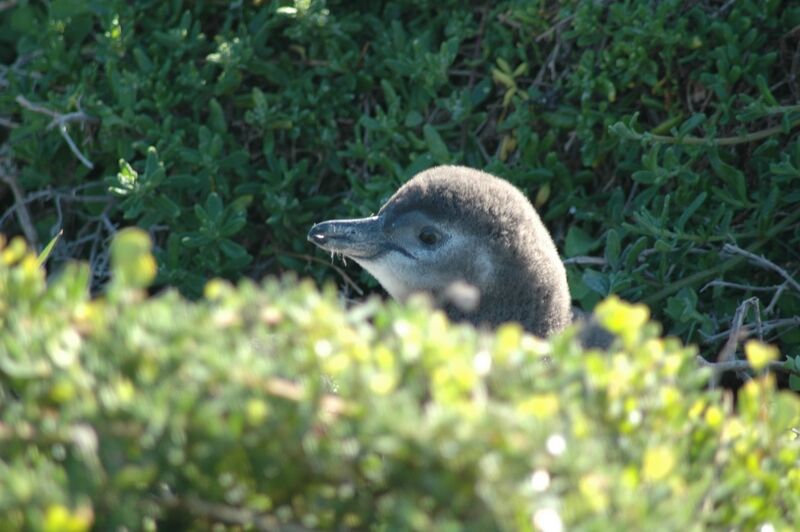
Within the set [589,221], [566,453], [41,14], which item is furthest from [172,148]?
[566,453]

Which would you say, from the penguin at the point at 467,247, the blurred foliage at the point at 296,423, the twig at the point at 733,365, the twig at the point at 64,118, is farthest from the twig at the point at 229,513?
the twig at the point at 64,118

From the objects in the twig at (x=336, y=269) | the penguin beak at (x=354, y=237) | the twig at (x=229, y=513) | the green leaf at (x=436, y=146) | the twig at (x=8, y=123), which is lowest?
the twig at (x=336, y=269)

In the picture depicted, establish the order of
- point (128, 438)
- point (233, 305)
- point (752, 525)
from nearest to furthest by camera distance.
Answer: point (128, 438)
point (233, 305)
point (752, 525)

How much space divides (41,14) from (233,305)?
3948 millimetres

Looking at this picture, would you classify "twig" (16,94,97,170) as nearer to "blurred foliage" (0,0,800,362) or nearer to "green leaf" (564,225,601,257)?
"blurred foliage" (0,0,800,362)

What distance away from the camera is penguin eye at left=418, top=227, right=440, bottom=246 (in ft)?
14.7

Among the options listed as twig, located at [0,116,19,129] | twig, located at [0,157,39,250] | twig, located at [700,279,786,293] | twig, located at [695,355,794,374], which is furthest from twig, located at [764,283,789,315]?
twig, located at [0,116,19,129]

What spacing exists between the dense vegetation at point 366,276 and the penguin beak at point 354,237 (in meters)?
0.54

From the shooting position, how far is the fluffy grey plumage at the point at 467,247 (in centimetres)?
439

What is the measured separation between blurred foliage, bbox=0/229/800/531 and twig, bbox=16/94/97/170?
9.71 feet

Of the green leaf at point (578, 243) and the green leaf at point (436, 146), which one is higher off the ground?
the green leaf at point (436, 146)

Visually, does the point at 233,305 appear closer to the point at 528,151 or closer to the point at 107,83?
the point at 528,151

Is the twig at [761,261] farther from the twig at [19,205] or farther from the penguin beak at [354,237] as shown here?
the twig at [19,205]

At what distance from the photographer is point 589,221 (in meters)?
5.16
